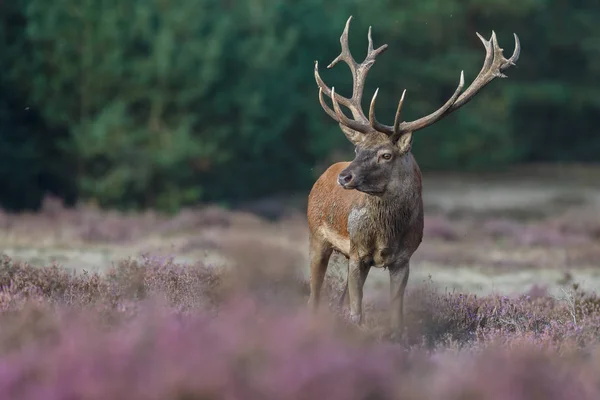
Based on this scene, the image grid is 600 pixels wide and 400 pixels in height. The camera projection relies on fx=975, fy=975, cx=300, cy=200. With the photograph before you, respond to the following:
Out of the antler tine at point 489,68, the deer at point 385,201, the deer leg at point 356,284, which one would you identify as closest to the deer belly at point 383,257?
the deer at point 385,201

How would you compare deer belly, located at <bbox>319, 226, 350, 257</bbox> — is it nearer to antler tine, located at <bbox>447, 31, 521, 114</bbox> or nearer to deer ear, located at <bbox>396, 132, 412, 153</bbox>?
deer ear, located at <bbox>396, 132, 412, 153</bbox>

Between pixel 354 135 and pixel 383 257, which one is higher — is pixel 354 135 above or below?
above

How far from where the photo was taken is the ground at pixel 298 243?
14.1 m

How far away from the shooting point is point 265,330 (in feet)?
16.6

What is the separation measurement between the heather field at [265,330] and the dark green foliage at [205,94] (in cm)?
637

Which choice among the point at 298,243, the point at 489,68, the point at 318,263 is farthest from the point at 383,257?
the point at 298,243

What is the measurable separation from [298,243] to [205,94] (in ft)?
23.1

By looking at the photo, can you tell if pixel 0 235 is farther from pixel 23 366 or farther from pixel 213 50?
pixel 23 366

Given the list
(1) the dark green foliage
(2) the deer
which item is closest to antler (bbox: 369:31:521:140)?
(2) the deer

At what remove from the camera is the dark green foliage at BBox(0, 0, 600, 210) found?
77.4 ft

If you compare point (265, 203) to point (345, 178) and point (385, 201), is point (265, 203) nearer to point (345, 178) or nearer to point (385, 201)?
point (385, 201)

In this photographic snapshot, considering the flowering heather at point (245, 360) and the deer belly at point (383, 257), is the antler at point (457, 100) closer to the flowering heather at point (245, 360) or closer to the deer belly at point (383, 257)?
the deer belly at point (383, 257)

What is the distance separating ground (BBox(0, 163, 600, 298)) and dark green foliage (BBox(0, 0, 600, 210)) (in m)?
1.60

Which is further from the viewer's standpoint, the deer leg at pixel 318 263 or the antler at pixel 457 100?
the deer leg at pixel 318 263
